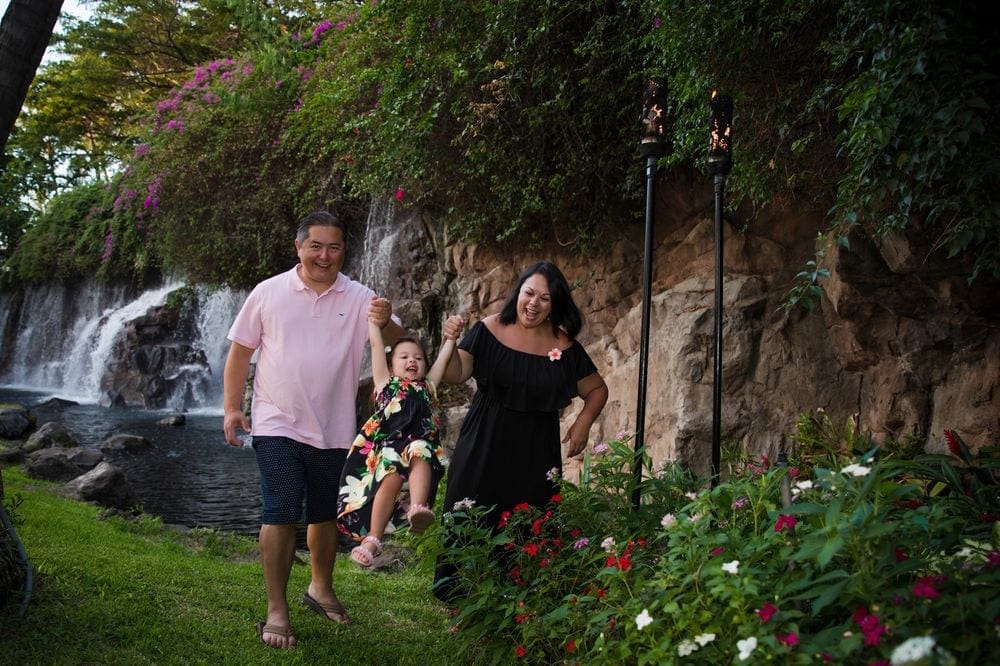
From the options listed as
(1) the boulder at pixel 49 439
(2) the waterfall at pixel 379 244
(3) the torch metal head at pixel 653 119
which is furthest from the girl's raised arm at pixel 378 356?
(1) the boulder at pixel 49 439

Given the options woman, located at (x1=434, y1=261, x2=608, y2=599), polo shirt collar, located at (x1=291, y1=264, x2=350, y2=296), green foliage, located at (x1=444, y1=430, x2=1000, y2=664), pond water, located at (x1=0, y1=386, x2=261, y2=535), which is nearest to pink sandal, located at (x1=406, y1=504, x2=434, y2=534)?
green foliage, located at (x1=444, y1=430, x2=1000, y2=664)

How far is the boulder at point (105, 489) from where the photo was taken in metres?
7.55

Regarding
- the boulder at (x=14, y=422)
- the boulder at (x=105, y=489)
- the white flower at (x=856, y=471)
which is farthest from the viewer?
the boulder at (x=14, y=422)

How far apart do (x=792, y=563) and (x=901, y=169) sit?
2.11 meters

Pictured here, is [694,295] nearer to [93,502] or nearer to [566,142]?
[566,142]

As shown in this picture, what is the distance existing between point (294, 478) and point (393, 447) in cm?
47

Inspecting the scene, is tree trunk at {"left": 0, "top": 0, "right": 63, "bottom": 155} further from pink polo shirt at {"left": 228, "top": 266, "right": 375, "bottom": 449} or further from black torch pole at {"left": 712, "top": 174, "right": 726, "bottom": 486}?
black torch pole at {"left": 712, "top": 174, "right": 726, "bottom": 486}

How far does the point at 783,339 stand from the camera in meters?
5.80

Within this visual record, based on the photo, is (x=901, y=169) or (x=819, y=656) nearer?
(x=819, y=656)

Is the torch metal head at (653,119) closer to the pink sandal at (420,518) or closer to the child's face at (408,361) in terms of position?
the child's face at (408,361)

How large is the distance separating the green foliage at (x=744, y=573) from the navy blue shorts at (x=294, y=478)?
0.66m

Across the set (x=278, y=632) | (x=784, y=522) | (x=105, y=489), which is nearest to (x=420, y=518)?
(x=278, y=632)

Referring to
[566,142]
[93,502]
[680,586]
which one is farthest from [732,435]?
[93,502]

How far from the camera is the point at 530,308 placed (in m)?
4.05
